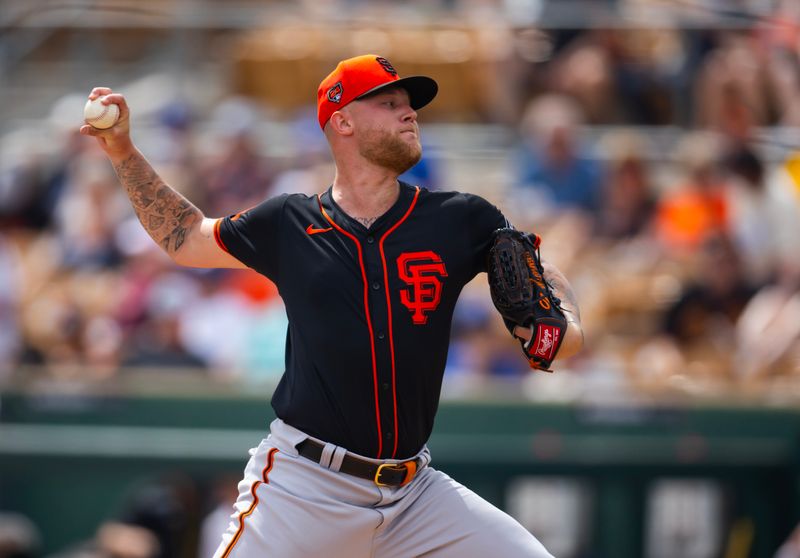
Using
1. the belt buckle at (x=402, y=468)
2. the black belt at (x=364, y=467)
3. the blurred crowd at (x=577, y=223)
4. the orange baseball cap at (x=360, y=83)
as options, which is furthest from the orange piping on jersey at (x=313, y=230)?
the blurred crowd at (x=577, y=223)

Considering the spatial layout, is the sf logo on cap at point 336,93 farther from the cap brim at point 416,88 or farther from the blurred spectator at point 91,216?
the blurred spectator at point 91,216

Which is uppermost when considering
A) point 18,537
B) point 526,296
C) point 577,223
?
point 526,296

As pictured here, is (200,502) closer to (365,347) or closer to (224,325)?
(224,325)

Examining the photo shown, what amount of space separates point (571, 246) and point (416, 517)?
4970 millimetres

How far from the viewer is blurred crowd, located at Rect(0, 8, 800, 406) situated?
325 inches

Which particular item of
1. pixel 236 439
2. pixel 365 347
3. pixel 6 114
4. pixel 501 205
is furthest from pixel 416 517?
pixel 6 114

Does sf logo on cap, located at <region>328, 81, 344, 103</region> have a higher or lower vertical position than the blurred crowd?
higher

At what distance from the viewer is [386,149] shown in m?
4.15

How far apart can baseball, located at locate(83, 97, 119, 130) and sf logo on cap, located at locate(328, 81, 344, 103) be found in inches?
25.9

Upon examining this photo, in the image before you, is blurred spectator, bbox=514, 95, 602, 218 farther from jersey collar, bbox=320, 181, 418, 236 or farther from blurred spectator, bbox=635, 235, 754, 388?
jersey collar, bbox=320, 181, 418, 236

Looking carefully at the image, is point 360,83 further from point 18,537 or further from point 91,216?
point 91,216

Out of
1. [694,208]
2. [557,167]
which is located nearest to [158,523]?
[557,167]

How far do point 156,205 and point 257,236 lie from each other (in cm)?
39

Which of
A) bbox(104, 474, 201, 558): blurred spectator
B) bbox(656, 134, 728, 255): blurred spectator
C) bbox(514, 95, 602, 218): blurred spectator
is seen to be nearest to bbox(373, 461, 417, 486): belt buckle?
bbox(104, 474, 201, 558): blurred spectator
